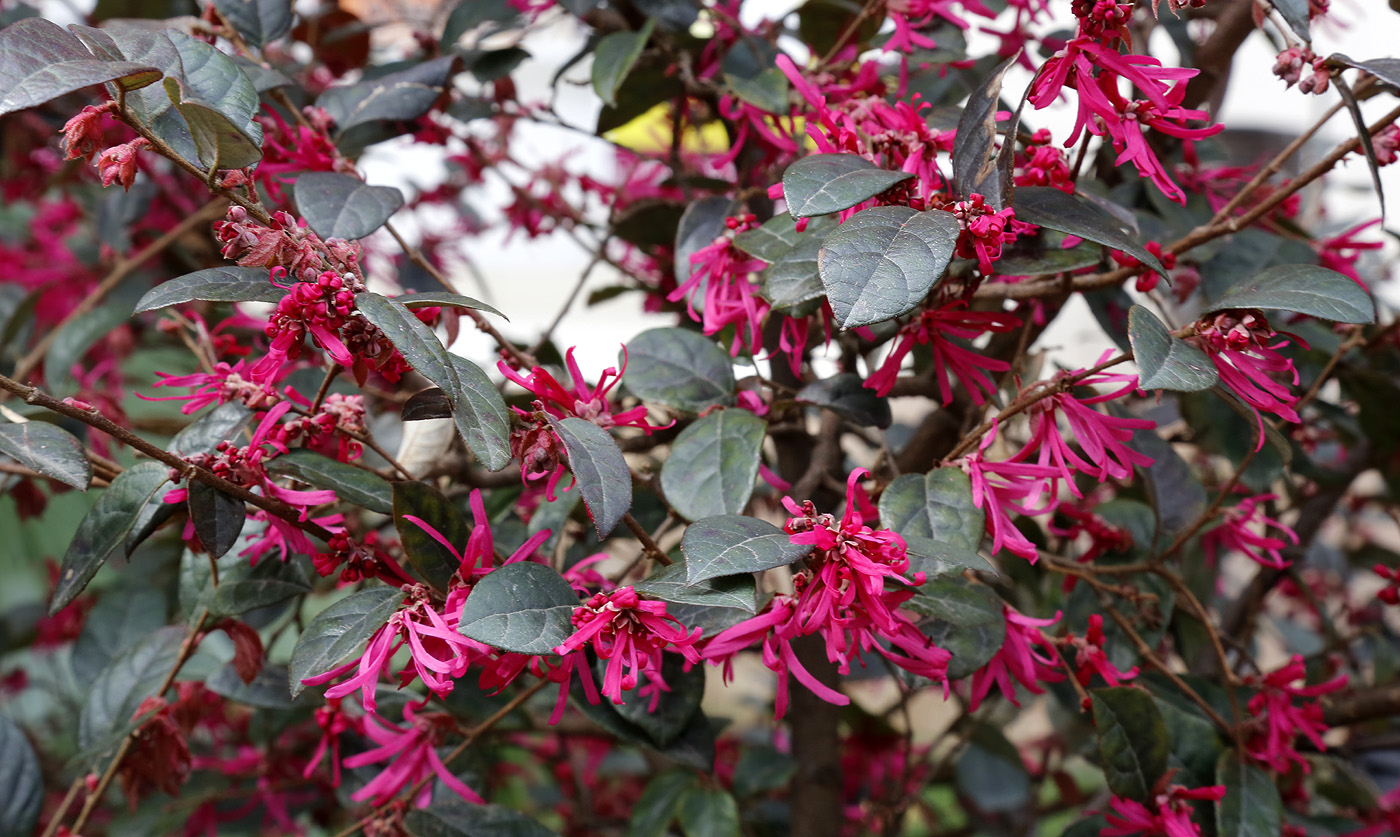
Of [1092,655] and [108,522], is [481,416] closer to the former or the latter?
[108,522]

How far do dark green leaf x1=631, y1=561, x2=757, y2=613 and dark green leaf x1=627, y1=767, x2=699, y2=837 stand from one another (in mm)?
382

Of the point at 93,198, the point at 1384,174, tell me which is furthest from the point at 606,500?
the point at 1384,174

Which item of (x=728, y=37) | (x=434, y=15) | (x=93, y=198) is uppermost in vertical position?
(x=728, y=37)

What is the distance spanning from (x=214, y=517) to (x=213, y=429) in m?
0.06

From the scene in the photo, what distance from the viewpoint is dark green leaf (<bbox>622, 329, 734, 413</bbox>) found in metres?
0.60

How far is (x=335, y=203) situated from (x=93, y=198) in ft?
3.41

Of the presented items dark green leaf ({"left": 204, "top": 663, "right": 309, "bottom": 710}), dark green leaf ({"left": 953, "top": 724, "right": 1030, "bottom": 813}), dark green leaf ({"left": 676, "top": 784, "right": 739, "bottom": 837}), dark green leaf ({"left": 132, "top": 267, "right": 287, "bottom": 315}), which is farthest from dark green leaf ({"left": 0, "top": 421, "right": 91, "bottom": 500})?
dark green leaf ({"left": 953, "top": 724, "right": 1030, "bottom": 813})

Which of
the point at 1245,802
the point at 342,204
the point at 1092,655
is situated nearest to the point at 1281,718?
the point at 1245,802

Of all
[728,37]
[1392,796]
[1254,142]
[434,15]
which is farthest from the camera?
[1254,142]

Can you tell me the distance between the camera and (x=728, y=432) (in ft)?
1.79

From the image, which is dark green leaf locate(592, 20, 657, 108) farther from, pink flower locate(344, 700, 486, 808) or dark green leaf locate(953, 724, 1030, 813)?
dark green leaf locate(953, 724, 1030, 813)

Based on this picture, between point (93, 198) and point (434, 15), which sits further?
point (93, 198)

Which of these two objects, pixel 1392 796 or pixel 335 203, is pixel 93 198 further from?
pixel 1392 796

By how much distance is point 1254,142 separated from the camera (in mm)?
3629
